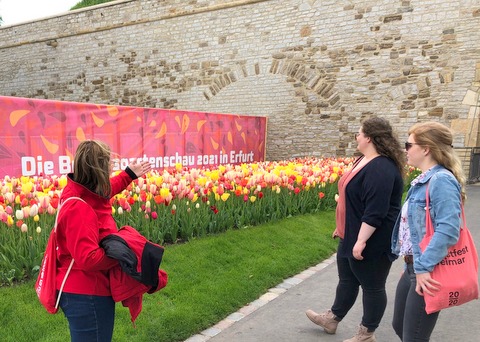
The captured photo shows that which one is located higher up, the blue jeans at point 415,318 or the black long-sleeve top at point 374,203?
the black long-sleeve top at point 374,203

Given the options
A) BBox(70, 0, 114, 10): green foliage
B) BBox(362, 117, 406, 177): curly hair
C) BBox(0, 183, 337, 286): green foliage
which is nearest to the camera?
BBox(362, 117, 406, 177): curly hair

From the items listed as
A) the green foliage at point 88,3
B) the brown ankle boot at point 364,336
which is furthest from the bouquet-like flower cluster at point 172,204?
the green foliage at point 88,3

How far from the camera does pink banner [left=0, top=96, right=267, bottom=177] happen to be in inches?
307

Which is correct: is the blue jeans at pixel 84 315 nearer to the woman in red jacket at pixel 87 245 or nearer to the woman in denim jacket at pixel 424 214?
the woman in red jacket at pixel 87 245

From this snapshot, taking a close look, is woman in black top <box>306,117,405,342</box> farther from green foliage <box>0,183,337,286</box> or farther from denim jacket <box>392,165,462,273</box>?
green foliage <box>0,183,337,286</box>

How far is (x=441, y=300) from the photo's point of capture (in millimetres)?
2078

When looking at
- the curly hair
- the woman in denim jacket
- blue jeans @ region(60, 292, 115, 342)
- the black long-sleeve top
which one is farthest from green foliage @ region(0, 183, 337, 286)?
the woman in denim jacket

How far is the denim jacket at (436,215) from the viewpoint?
6.75 feet

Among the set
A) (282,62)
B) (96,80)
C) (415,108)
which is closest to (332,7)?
(282,62)

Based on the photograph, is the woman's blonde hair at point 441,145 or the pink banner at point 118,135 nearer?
the woman's blonde hair at point 441,145

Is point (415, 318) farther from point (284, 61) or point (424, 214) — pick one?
point (284, 61)

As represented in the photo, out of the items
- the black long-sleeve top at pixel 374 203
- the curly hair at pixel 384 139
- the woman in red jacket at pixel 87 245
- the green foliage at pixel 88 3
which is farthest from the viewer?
the green foliage at pixel 88 3

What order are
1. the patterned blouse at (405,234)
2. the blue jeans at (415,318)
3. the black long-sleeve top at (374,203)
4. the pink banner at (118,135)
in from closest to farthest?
the blue jeans at (415,318) → the patterned blouse at (405,234) → the black long-sleeve top at (374,203) → the pink banner at (118,135)

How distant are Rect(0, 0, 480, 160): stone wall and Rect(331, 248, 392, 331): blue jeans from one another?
38.0ft
